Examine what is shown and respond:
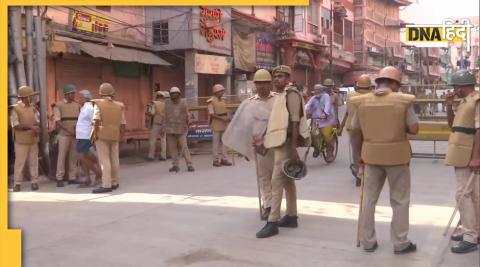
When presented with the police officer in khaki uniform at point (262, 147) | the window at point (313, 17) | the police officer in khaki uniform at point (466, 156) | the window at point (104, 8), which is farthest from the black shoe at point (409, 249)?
the window at point (313, 17)

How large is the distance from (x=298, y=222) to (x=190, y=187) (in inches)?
113

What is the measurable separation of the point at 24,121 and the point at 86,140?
3.15 ft

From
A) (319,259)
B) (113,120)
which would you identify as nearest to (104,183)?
(113,120)

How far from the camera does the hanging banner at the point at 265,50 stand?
79.8ft

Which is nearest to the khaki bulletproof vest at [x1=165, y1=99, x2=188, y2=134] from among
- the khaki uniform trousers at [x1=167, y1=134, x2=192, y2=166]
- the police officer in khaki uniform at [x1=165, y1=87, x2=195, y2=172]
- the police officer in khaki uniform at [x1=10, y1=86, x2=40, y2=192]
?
the police officer in khaki uniform at [x1=165, y1=87, x2=195, y2=172]

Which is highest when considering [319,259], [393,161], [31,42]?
[31,42]

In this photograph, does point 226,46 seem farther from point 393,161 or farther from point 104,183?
point 393,161

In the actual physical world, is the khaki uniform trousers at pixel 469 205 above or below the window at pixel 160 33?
below

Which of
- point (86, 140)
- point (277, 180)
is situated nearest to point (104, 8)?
point (86, 140)

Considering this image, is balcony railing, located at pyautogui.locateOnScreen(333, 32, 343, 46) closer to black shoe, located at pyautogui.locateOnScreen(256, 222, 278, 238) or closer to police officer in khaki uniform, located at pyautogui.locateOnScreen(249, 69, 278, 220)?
police officer in khaki uniform, located at pyautogui.locateOnScreen(249, 69, 278, 220)

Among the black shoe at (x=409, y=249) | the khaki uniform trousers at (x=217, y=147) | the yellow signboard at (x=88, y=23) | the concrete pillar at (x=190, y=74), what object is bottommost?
the black shoe at (x=409, y=249)

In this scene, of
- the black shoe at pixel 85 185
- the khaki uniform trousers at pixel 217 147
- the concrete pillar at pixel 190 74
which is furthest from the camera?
the concrete pillar at pixel 190 74

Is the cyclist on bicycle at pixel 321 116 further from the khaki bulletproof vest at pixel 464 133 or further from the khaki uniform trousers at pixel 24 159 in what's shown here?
the khaki bulletproof vest at pixel 464 133

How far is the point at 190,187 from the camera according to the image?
8750 millimetres
